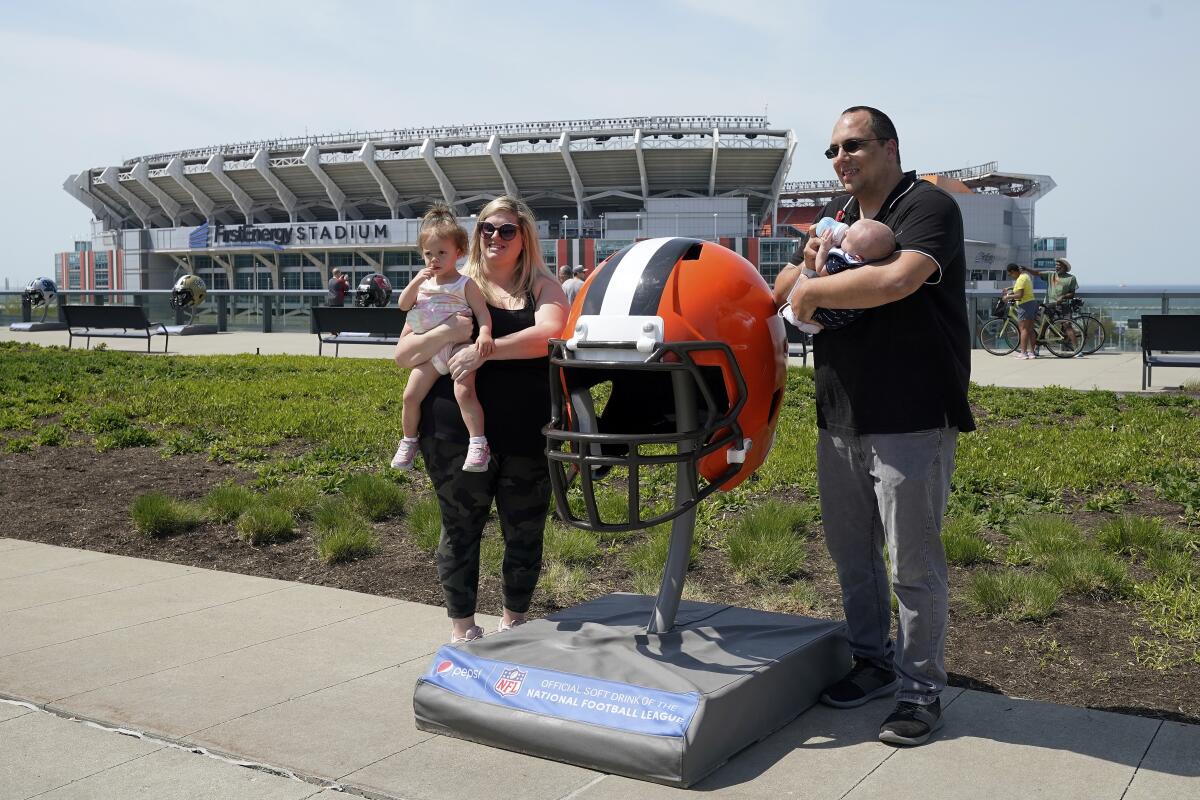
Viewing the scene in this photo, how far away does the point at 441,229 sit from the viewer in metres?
4.33

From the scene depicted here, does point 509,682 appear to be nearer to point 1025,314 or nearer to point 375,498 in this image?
point 375,498

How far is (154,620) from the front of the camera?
524 centimetres

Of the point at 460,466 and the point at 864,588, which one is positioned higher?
the point at 460,466

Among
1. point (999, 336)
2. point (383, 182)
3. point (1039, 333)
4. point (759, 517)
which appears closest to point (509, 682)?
point (759, 517)

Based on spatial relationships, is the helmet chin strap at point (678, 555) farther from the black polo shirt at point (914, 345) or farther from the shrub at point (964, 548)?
the shrub at point (964, 548)

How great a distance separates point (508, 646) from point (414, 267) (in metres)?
79.0

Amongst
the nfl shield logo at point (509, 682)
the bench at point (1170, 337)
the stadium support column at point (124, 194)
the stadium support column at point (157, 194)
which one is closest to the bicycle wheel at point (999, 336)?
the bench at point (1170, 337)

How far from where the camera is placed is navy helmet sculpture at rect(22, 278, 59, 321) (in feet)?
92.8

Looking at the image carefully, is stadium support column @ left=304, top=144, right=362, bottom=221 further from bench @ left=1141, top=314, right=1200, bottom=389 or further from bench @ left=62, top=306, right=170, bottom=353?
bench @ left=1141, top=314, right=1200, bottom=389

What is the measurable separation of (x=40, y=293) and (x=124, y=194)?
7567cm

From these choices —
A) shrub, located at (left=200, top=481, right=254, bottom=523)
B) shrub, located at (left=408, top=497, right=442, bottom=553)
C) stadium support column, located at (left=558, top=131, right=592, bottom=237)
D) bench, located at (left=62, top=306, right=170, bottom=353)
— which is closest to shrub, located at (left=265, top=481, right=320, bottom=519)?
shrub, located at (left=200, top=481, right=254, bottom=523)

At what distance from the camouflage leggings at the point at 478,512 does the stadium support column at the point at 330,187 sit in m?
84.3

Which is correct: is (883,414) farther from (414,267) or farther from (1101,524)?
(414,267)

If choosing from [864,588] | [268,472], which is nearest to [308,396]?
[268,472]
